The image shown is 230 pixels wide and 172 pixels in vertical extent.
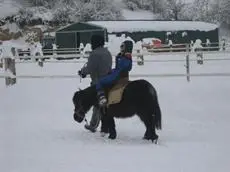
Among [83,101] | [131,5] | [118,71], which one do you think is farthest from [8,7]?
[118,71]

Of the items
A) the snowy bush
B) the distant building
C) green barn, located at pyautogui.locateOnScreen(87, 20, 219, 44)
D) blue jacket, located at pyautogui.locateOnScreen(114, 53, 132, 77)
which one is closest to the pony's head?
blue jacket, located at pyautogui.locateOnScreen(114, 53, 132, 77)

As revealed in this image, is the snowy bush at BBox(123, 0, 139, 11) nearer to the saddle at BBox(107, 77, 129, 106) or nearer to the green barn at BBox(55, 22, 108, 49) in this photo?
the green barn at BBox(55, 22, 108, 49)

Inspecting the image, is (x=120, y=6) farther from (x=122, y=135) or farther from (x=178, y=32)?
(x=122, y=135)

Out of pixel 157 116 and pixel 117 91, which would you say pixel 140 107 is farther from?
pixel 117 91

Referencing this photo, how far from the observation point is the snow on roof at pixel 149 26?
3819 cm

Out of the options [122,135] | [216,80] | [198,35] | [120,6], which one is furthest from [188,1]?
[122,135]

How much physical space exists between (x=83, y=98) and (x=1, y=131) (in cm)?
158

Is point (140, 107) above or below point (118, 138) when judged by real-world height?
above

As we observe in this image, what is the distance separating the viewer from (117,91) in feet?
25.7

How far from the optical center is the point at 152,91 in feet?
25.2

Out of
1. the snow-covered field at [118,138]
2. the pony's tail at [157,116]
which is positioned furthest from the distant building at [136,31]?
the pony's tail at [157,116]

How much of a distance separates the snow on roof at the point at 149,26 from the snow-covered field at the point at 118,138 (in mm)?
23909

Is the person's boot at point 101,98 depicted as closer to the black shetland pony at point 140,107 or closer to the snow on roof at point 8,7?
the black shetland pony at point 140,107

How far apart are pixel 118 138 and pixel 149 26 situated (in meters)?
31.8
